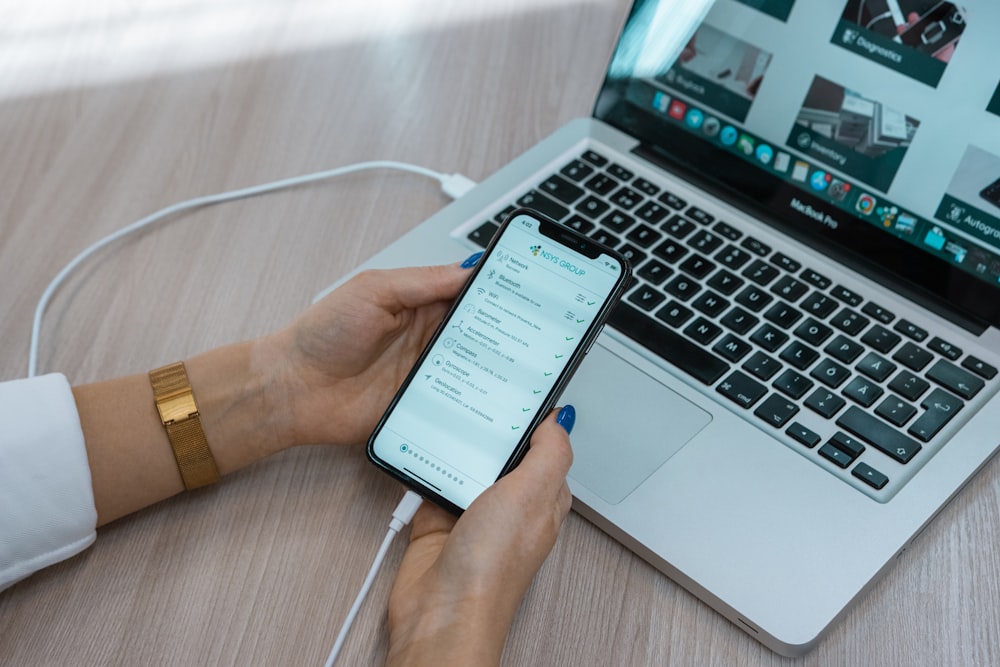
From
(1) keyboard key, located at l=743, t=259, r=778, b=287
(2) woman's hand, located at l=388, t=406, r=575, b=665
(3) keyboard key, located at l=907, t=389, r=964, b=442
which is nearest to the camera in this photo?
(2) woman's hand, located at l=388, t=406, r=575, b=665

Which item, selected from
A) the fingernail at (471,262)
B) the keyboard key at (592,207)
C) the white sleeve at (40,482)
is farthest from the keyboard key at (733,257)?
the white sleeve at (40,482)

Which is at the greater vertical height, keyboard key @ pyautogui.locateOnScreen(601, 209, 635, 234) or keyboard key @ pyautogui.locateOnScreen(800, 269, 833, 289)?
keyboard key @ pyautogui.locateOnScreen(800, 269, 833, 289)

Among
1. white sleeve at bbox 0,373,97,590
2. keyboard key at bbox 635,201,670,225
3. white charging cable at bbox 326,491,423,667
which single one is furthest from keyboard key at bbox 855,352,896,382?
white sleeve at bbox 0,373,97,590

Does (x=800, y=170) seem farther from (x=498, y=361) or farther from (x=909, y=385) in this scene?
(x=498, y=361)

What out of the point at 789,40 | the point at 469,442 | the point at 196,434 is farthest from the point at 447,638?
the point at 789,40

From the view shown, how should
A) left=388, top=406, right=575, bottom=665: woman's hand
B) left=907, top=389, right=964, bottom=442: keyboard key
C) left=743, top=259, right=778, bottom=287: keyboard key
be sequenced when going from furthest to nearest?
left=743, top=259, right=778, bottom=287: keyboard key → left=907, top=389, right=964, bottom=442: keyboard key → left=388, top=406, right=575, bottom=665: woman's hand

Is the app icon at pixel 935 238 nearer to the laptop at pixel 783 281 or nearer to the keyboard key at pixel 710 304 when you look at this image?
the laptop at pixel 783 281

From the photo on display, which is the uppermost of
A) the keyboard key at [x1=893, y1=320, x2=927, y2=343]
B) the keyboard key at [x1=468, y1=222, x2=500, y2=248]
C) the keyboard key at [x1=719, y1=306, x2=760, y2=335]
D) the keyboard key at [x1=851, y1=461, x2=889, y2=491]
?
the keyboard key at [x1=893, y1=320, x2=927, y2=343]

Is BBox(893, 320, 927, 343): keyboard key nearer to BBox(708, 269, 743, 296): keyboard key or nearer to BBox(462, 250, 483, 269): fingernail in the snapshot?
BBox(708, 269, 743, 296): keyboard key

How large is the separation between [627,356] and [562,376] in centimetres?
10

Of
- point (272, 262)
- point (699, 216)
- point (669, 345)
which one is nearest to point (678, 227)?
point (699, 216)

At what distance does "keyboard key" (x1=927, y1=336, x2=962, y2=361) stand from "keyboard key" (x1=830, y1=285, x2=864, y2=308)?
0.06 metres

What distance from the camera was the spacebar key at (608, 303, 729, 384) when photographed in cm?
65

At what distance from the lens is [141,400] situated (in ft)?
2.06
